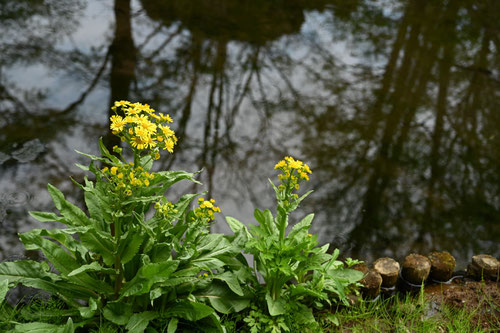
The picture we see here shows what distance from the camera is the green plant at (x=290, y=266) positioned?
2945 mm

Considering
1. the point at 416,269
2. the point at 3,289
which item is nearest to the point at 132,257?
the point at 3,289

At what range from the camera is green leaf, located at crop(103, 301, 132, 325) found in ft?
8.93

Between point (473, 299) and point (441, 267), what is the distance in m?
0.33

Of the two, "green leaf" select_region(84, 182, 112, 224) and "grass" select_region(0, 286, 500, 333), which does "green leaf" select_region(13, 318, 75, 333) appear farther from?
"green leaf" select_region(84, 182, 112, 224)

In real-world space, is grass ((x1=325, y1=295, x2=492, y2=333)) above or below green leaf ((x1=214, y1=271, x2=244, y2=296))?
below

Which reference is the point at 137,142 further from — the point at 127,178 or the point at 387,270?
the point at 387,270

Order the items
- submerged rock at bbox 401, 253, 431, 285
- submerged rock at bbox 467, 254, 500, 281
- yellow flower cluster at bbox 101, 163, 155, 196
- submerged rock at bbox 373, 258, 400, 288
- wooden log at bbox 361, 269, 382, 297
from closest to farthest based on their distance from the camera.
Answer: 1. yellow flower cluster at bbox 101, 163, 155, 196
2. wooden log at bbox 361, 269, 382, 297
3. submerged rock at bbox 373, 258, 400, 288
4. submerged rock at bbox 401, 253, 431, 285
5. submerged rock at bbox 467, 254, 500, 281

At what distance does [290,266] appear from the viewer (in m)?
3.16

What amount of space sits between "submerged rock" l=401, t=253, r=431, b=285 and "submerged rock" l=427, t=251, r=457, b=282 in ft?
0.22

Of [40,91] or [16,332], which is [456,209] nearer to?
[16,332]

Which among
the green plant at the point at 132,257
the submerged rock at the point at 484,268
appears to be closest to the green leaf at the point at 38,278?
the green plant at the point at 132,257

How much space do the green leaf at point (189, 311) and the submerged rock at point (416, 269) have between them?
1872 mm

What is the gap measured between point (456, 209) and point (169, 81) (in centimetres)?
388

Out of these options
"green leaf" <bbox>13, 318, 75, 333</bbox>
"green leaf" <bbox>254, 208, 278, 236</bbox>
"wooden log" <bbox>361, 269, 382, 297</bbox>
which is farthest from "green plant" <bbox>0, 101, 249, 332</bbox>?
"wooden log" <bbox>361, 269, 382, 297</bbox>
